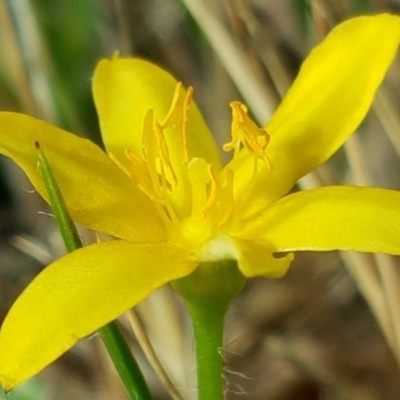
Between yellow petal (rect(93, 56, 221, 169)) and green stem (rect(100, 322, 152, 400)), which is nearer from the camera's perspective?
green stem (rect(100, 322, 152, 400))

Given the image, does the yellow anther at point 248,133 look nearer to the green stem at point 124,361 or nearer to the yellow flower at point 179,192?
the yellow flower at point 179,192

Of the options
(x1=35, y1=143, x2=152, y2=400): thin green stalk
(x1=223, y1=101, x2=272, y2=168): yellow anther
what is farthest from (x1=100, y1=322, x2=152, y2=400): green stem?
(x1=223, y1=101, x2=272, y2=168): yellow anther

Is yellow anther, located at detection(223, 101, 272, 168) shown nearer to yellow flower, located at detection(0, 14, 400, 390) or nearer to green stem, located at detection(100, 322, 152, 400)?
yellow flower, located at detection(0, 14, 400, 390)

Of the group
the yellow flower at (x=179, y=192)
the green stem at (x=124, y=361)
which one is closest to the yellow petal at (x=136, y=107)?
the yellow flower at (x=179, y=192)

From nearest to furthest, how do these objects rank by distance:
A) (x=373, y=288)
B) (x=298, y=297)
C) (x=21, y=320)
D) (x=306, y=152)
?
1. (x=21, y=320)
2. (x=306, y=152)
3. (x=373, y=288)
4. (x=298, y=297)

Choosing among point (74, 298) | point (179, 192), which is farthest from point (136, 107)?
point (74, 298)

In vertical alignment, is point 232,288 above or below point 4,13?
below

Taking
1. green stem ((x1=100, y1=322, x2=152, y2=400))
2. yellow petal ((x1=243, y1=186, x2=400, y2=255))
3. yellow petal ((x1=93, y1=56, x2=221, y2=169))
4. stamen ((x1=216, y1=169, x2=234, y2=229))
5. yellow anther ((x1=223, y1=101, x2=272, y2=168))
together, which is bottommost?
green stem ((x1=100, y1=322, x2=152, y2=400))

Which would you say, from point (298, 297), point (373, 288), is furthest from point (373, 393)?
point (373, 288)

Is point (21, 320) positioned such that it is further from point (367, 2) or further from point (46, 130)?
point (367, 2)
